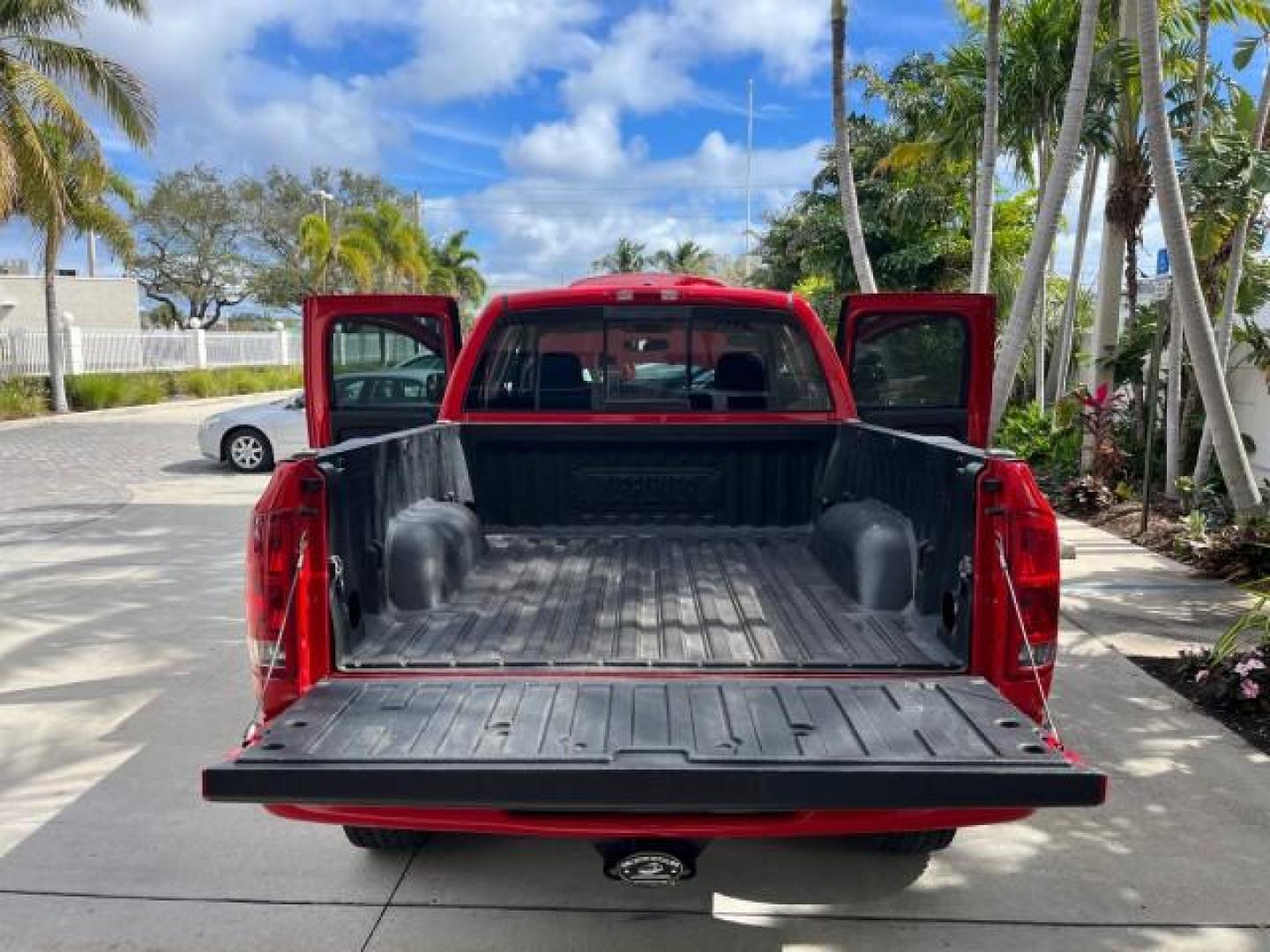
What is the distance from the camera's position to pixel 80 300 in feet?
115

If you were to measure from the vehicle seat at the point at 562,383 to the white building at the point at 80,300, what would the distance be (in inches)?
1241

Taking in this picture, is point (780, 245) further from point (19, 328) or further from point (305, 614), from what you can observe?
point (305, 614)

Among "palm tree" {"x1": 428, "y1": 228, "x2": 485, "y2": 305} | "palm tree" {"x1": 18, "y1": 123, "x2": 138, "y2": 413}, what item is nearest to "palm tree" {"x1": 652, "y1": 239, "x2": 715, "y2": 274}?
"palm tree" {"x1": 428, "y1": 228, "x2": 485, "y2": 305}

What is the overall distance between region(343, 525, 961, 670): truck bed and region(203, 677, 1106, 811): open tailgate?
390mm

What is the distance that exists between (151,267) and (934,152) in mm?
45858

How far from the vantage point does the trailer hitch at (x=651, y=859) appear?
103 inches

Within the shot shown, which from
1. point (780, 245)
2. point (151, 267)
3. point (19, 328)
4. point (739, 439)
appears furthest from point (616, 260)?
point (739, 439)

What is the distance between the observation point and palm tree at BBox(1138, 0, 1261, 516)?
7.44 metres

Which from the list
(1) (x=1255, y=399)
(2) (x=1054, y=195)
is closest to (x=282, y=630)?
(2) (x=1054, y=195)

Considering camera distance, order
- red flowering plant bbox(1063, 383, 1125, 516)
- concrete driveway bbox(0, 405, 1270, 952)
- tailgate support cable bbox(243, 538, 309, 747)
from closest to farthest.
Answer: tailgate support cable bbox(243, 538, 309, 747), concrete driveway bbox(0, 405, 1270, 952), red flowering plant bbox(1063, 383, 1125, 516)

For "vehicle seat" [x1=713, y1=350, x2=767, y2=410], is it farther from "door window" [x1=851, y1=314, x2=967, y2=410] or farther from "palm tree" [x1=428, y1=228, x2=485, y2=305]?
"palm tree" [x1=428, y1=228, x2=485, y2=305]

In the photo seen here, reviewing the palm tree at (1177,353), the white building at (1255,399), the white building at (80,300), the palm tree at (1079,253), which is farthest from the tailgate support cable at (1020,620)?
the white building at (80,300)

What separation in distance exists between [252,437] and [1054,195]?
10.2m

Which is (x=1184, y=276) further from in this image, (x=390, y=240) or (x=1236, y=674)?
(x=390, y=240)
